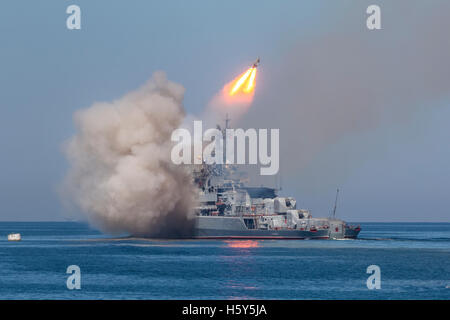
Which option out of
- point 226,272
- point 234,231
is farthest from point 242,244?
point 226,272

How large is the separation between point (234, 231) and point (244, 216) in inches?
98.1

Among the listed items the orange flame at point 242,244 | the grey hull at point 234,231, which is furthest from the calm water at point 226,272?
the grey hull at point 234,231

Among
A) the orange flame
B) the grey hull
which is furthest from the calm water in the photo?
the grey hull

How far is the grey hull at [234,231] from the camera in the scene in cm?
10138

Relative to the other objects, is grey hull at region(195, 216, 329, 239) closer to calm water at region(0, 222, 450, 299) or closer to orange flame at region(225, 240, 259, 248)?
orange flame at region(225, 240, 259, 248)

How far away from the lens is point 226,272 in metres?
63.6

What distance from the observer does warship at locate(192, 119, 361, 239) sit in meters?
102

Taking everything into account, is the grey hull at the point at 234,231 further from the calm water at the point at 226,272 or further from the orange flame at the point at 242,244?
the calm water at the point at 226,272

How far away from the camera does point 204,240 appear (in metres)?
105

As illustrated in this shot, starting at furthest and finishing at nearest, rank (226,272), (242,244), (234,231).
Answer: (234,231) < (242,244) < (226,272)

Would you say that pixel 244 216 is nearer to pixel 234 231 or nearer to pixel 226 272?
pixel 234 231
